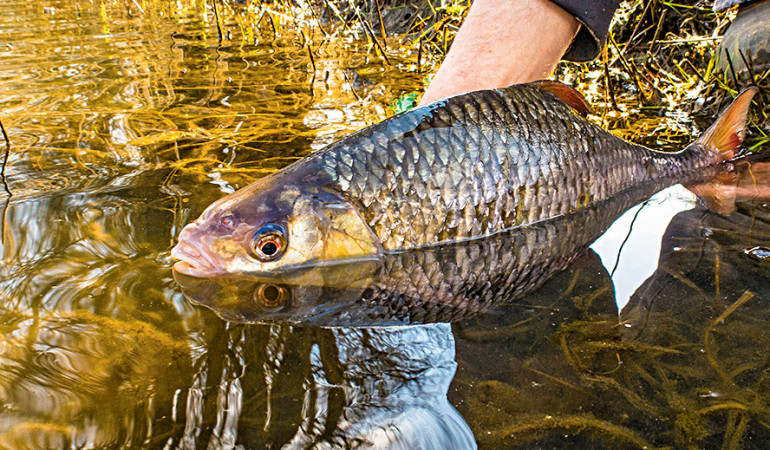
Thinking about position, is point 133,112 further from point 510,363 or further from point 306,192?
point 510,363

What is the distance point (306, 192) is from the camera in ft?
7.50

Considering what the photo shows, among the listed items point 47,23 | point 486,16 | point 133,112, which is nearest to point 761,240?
point 486,16

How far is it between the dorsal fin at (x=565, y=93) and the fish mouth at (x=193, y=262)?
1.57 m

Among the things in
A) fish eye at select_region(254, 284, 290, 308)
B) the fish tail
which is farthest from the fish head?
the fish tail

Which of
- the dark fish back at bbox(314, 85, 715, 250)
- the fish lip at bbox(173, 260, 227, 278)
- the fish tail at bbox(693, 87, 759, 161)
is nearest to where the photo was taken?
the fish lip at bbox(173, 260, 227, 278)

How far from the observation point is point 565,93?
2.76m

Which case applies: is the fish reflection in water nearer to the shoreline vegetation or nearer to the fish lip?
the fish lip

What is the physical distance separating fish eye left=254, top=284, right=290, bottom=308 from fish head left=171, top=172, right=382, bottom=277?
0.14m

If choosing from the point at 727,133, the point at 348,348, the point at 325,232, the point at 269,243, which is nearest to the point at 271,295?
the point at 269,243

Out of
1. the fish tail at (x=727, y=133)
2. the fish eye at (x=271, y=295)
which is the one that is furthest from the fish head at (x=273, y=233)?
the fish tail at (x=727, y=133)

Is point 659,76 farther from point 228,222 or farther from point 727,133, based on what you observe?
point 228,222

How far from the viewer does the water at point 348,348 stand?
4.49 feet

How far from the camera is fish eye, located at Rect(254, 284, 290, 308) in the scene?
6.49ft

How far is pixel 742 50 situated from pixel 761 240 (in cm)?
201
